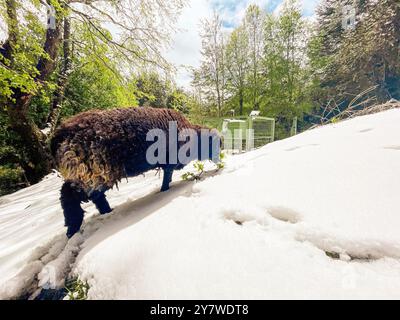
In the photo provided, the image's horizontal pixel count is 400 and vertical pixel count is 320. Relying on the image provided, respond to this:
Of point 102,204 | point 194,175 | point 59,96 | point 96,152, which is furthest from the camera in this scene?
point 59,96

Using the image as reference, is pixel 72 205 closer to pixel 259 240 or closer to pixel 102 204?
pixel 102 204

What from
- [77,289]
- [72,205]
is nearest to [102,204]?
[72,205]

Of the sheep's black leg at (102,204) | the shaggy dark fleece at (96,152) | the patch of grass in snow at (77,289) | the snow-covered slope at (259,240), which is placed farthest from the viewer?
the sheep's black leg at (102,204)

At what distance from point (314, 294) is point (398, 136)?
6.19 feet

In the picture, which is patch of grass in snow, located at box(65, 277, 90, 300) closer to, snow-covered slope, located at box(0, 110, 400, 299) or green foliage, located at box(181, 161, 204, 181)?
snow-covered slope, located at box(0, 110, 400, 299)

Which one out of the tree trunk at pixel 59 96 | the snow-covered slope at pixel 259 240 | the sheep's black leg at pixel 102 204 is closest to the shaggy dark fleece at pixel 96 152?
the sheep's black leg at pixel 102 204

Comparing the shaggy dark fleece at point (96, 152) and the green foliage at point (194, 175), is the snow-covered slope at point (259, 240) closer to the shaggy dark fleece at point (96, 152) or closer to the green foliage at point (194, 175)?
the shaggy dark fleece at point (96, 152)

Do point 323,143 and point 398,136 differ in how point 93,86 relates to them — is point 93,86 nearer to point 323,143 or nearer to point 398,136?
point 323,143

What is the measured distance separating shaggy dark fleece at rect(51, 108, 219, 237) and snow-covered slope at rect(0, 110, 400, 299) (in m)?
0.39

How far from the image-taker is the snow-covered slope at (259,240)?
0.85 meters

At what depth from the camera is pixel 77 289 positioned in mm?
1143

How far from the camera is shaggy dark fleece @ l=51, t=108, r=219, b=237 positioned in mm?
1559

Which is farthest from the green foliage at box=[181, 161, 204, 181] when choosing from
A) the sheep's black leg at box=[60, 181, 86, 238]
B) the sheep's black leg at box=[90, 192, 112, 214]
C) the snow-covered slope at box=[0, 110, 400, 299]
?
the sheep's black leg at box=[60, 181, 86, 238]

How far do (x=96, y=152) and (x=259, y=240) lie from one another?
141 centimetres
